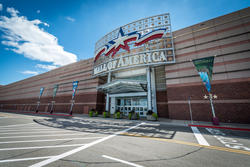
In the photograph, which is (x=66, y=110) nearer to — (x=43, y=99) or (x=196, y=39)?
(x=43, y=99)

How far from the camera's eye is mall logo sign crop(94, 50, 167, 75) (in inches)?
708

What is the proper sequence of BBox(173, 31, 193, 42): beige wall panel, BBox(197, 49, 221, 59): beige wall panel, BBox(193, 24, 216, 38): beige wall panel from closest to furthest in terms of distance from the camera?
1. BBox(197, 49, 221, 59): beige wall panel
2. BBox(193, 24, 216, 38): beige wall panel
3. BBox(173, 31, 193, 42): beige wall panel

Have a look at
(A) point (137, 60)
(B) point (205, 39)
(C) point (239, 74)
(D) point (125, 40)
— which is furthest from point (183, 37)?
(D) point (125, 40)

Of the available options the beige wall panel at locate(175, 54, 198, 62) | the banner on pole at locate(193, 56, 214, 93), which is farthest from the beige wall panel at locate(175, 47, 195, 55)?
the banner on pole at locate(193, 56, 214, 93)

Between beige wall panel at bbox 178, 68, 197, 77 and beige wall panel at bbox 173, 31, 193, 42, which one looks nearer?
beige wall panel at bbox 178, 68, 197, 77

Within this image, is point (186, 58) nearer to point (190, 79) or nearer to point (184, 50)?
point (184, 50)

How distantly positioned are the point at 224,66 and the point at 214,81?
8.09 ft

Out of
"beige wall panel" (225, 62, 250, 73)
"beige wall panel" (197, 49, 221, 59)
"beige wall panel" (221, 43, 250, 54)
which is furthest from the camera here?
"beige wall panel" (197, 49, 221, 59)

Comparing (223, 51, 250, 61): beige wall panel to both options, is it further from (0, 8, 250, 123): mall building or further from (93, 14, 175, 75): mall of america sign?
(93, 14, 175, 75): mall of america sign

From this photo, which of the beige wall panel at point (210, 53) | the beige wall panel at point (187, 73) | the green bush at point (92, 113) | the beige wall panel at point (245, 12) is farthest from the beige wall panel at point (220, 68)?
the green bush at point (92, 113)

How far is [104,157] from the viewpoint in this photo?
3748mm

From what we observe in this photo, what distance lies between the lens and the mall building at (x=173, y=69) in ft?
43.6

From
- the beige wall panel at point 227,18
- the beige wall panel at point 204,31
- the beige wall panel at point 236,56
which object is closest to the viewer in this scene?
the beige wall panel at point 236,56

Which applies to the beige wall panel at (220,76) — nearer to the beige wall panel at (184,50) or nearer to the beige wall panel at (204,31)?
the beige wall panel at (184,50)
